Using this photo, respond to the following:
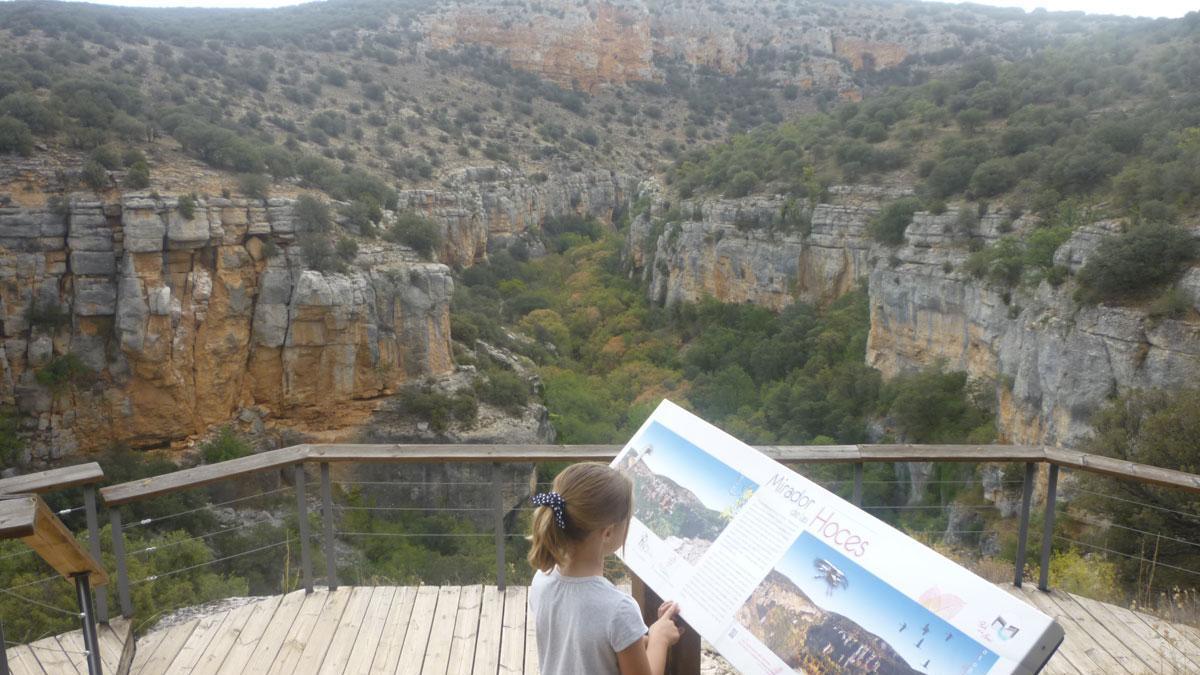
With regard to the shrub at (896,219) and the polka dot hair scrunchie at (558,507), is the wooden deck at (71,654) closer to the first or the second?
the polka dot hair scrunchie at (558,507)

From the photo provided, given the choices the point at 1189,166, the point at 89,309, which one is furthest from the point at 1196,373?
the point at 89,309

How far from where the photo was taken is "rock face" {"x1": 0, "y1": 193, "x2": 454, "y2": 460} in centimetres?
1599

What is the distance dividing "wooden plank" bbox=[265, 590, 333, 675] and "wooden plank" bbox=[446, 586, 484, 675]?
2.06 feet

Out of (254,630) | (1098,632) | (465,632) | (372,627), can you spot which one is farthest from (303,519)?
(1098,632)

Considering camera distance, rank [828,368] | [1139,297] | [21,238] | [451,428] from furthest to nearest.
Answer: [828,368], [451,428], [21,238], [1139,297]

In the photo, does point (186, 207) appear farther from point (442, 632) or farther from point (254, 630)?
point (442, 632)

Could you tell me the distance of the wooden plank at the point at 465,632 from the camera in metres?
3.56

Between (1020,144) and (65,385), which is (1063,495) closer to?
(1020,144)

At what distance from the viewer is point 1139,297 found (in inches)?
501

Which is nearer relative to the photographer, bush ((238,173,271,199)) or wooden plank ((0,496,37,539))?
wooden plank ((0,496,37,539))

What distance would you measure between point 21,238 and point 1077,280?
20514 millimetres

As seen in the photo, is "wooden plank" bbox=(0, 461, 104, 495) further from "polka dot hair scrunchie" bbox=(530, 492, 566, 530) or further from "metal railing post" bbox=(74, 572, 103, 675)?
"polka dot hair scrunchie" bbox=(530, 492, 566, 530)

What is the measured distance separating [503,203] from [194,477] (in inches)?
1233

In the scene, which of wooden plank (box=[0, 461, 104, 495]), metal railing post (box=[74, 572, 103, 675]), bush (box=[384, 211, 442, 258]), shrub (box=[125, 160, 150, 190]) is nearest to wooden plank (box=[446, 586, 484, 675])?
metal railing post (box=[74, 572, 103, 675])
